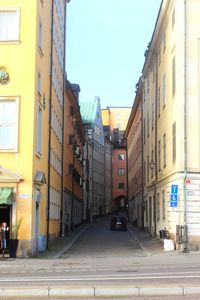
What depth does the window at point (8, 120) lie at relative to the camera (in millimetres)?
27406

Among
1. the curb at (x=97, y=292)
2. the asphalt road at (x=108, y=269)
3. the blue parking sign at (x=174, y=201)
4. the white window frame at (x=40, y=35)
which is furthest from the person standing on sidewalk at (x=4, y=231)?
the curb at (x=97, y=292)

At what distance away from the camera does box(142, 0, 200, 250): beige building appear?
3083cm

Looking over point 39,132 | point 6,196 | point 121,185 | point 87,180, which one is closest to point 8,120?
point 39,132

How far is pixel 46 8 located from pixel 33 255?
13.4 metres

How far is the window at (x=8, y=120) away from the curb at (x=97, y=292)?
14991 millimetres

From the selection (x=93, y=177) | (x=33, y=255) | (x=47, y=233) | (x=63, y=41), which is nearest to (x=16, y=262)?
(x=33, y=255)

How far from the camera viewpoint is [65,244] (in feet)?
123

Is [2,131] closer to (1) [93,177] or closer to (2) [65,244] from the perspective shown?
(2) [65,244]

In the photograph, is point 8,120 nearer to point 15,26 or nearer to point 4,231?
point 15,26

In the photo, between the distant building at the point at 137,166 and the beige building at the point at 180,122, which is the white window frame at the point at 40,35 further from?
the distant building at the point at 137,166

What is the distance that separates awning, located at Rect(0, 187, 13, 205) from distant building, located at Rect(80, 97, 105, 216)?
203ft

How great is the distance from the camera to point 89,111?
95250 mm

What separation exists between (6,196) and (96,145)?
72.7 m

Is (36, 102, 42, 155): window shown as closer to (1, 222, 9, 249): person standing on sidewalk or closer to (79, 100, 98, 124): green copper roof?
(1, 222, 9, 249): person standing on sidewalk
